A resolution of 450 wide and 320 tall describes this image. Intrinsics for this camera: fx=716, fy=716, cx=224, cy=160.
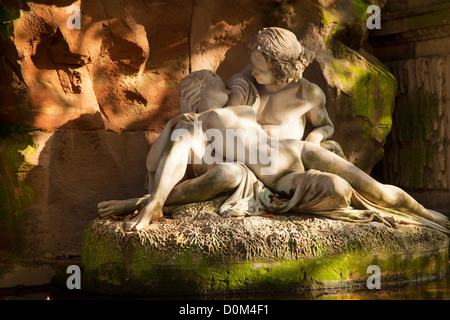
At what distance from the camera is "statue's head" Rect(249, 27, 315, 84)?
585 cm

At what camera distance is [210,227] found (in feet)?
16.1

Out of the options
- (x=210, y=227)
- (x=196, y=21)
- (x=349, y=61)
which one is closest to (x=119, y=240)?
(x=210, y=227)

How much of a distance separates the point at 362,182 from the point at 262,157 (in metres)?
0.79

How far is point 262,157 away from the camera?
18.4 feet

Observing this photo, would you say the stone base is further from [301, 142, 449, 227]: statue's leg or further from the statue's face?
the statue's face

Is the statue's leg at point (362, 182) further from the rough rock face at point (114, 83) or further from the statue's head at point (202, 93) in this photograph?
the rough rock face at point (114, 83)

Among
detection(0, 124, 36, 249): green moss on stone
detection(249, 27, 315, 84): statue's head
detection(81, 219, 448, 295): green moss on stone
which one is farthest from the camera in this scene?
detection(0, 124, 36, 249): green moss on stone

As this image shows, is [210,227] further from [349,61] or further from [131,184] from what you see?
[349,61]

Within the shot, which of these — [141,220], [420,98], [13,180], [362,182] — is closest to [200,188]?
[141,220]

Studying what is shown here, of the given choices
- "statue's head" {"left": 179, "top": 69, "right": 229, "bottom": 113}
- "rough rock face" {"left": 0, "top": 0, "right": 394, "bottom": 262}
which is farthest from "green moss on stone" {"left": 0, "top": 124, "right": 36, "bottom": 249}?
"statue's head" {"left": 179, "top": 69, "right": 229, "bottom": 113}

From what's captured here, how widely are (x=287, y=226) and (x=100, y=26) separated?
8.42 ft

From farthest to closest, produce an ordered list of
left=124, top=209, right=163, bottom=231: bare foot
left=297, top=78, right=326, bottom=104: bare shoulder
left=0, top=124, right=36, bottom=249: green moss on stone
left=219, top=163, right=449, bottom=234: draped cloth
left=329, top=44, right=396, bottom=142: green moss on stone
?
left=329, top=44, right=396, bottom=142: green moss on stone, left=297, top=78, right=326, bottom=104: bare shoulder, left=0, top=124, right=36, bottom=249: green moss on stone, left=219, top=163, right=449, bottom=234: draped cloth, left=124, top=209, right=163, bottom=231: bare foot

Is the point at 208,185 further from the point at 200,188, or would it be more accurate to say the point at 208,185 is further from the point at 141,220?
the point at 141,220

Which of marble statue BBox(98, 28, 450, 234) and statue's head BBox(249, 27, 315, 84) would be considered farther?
statue's head BBox(249, 27, 315, 84)
